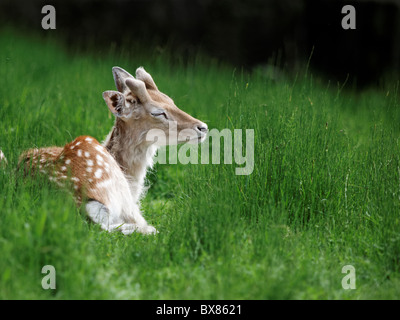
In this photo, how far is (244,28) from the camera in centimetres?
1300

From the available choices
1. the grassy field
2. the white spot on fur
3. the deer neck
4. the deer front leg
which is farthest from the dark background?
the deer front leg

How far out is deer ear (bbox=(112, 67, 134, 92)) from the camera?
581 centimetres

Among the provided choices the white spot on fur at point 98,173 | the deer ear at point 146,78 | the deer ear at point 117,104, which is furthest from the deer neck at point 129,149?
the white spot on fur at point 98,173

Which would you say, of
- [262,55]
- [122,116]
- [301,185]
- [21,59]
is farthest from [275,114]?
[262,55]

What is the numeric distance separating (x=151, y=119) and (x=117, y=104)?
1.11 feet

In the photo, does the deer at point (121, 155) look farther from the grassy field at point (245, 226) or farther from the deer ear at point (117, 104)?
the grassy field at point (245, 226)

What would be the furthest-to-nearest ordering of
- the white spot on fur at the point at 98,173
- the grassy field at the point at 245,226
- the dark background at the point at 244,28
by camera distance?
the dark background at the point at 244,28 < the white spot on fur at the point at 98,173 < the grassy field at the point at 245,226

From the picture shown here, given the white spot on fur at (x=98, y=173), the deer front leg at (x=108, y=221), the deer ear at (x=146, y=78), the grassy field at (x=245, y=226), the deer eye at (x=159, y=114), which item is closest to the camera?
the grassy field at (x=245, y=226)

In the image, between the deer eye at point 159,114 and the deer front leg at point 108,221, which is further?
the deer eye at point 159,114

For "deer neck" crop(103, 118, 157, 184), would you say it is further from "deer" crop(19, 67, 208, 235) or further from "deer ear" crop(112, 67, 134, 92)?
"deer ear" crop(112, 67, 134, 92)

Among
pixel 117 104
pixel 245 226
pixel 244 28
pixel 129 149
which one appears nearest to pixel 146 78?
pixel 117 104

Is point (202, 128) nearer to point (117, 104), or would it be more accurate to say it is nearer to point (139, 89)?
point (139, 89)

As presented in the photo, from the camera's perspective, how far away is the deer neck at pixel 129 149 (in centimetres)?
577
